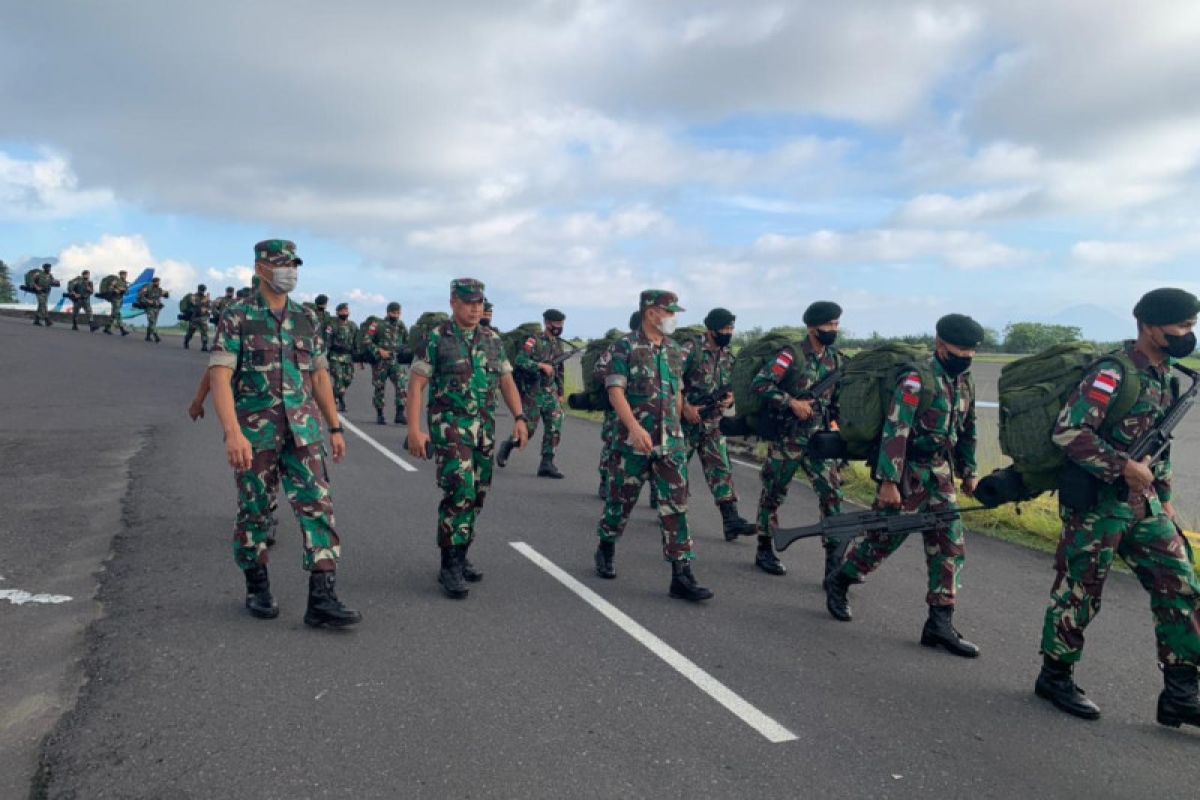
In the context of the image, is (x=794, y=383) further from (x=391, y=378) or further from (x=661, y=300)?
(x=391, y=378)

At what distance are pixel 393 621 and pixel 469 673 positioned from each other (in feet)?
2.98

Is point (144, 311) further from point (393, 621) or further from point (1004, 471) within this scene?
point (1004, 471)

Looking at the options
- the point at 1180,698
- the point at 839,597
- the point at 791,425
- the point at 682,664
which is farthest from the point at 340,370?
the point at 1180,698

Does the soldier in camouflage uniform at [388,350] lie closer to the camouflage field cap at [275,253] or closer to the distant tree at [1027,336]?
the camouflage field cap at [275,253]

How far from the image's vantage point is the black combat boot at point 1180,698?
12.3 ft

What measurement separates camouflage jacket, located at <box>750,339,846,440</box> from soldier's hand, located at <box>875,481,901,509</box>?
57.7 inches

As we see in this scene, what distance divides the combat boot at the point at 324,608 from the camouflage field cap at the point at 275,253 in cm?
181

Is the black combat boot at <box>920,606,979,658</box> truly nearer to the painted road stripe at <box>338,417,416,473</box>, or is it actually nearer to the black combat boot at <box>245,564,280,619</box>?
the black combat boot at <box>245,564,280,619</box>

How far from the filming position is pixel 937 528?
474cm

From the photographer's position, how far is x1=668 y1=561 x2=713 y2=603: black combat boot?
532cm

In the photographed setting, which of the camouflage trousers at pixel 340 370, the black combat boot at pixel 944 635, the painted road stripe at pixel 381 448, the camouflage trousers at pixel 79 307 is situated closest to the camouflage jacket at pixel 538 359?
the painted road stripe at pixel 381 448

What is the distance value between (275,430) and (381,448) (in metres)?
6.83

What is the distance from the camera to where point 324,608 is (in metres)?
4.48

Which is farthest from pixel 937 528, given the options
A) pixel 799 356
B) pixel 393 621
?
pixel 393 621
